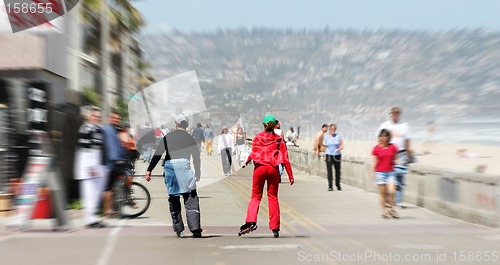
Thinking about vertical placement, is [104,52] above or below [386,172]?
above

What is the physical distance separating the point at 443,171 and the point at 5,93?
375 inches

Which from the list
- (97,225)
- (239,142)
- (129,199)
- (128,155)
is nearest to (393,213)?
(129,199)

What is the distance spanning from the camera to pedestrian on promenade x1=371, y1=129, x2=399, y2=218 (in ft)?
53.0

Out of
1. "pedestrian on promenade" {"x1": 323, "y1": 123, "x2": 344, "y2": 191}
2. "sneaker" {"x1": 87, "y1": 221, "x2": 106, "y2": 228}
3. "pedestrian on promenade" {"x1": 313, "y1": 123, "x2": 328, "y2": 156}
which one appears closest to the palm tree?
"pedestrian on promenade" {"x1": 313, "y1": 123, "x2": 328, "y2": 156}

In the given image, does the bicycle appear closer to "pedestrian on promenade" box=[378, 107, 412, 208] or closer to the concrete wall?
"pedestrian on promenade" box=[378, 107, 412, 208]

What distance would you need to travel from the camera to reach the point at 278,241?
12914 mm

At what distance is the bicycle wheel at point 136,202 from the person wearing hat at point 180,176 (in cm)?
263

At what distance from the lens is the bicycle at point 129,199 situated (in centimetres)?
1588

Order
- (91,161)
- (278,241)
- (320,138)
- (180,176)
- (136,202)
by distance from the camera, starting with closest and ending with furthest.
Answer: (278,241)
(180,176)
(91,161)
(136,202)
(320,138)

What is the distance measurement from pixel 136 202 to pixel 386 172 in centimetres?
440

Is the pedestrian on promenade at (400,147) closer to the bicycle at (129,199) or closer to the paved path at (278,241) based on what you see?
the paved path at (278,241)

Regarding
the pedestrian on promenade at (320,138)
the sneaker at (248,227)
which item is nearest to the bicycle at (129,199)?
the sneaker at (248,227)

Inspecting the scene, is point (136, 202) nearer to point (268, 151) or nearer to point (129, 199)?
point (129, 199)

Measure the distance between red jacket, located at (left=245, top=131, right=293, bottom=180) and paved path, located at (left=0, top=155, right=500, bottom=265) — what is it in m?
1.09
